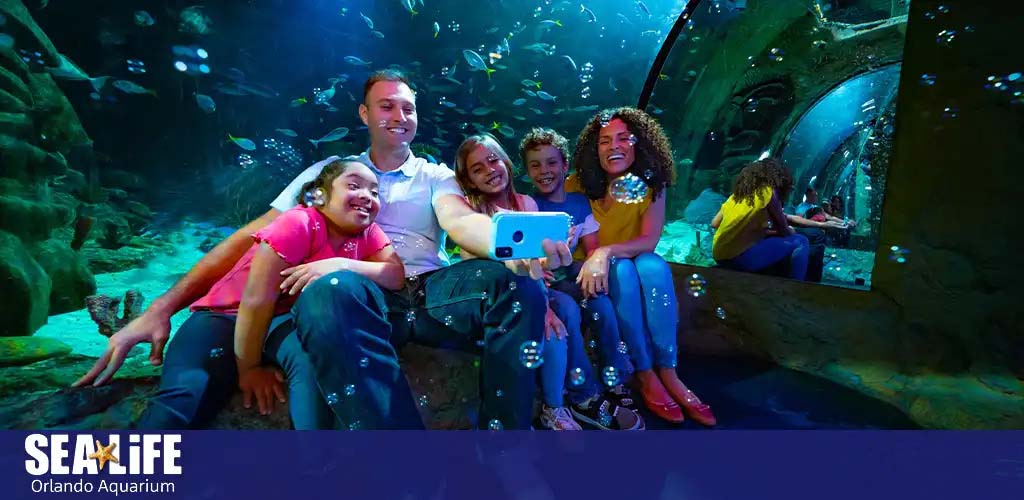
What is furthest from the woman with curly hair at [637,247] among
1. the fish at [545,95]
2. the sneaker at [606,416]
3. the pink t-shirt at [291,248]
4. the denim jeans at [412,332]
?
the fish at [545,95]

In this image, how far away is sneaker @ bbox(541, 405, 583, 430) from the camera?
4.96 ft

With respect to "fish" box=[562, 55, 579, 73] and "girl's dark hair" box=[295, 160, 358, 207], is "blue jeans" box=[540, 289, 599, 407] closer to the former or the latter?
"girl's dark hair" box=[295, 160, 358, 207]

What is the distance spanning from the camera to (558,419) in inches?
59.7

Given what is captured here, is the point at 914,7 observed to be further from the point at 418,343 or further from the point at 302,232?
the point at 302,232

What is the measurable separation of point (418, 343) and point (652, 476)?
855 millimetres

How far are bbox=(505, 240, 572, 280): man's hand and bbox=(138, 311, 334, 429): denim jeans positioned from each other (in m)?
0.65

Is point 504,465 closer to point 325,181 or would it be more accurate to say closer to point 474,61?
point 325,181

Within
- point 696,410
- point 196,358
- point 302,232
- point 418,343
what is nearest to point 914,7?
point 696,410

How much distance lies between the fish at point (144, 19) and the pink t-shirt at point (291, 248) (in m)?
1.35

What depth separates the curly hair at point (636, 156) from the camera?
191 cm

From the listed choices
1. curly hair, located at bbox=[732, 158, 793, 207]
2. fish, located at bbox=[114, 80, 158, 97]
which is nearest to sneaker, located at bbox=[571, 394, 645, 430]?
curly hair, located at bbox=[732, 158, 793, 207]

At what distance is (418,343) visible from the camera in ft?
5.00

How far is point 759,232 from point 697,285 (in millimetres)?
530

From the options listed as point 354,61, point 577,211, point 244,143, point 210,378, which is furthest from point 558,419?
point 244,143
